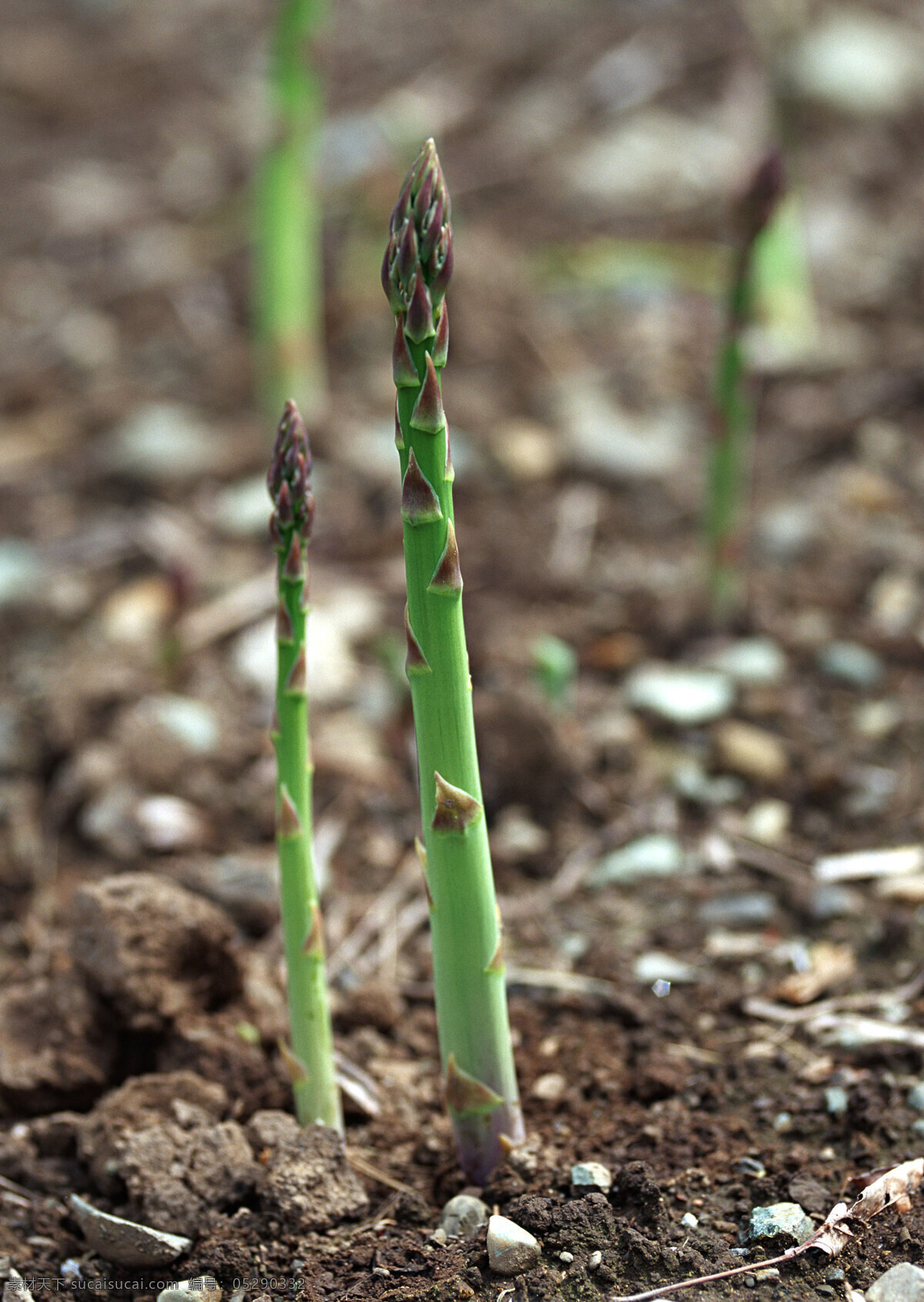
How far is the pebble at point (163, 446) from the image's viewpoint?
3.47m

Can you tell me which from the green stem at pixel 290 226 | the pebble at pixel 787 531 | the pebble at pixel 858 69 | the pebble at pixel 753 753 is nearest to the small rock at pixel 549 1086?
the pebble at pixel 753 753

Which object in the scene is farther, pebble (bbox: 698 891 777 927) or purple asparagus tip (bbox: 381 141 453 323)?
pebble (bbox: 698 891 777 927)

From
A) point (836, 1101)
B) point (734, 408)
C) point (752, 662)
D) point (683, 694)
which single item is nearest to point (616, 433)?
point (734, 408)

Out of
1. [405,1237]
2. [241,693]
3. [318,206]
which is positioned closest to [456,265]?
[318,206]

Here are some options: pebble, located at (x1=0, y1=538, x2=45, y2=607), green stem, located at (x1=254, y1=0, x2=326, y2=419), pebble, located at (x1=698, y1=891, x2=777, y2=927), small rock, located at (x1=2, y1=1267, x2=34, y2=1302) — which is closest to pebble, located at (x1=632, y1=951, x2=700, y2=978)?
pebble, located at (x1=698, y1=891, x2=777, y2=927)

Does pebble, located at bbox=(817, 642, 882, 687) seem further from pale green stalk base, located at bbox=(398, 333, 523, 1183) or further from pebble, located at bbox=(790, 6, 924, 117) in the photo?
pebble, located at bbox=(790, 6, 924, 117)

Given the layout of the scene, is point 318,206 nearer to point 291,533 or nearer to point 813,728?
point 813,728

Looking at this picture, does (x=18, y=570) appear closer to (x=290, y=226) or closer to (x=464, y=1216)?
(x=290, y=226)

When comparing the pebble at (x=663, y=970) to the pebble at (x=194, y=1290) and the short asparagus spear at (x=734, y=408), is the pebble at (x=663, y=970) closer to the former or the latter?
the pebble at (x=194, y=1290)

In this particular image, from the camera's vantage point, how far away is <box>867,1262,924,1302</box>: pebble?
4.80 ft

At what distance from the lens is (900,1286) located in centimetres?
147

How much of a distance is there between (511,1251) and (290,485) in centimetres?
A: 98

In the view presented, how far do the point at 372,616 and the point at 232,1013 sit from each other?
1218mm

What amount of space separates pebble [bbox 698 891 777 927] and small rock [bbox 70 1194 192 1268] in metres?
1.02
